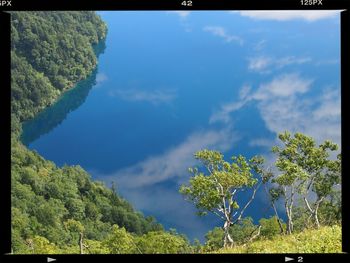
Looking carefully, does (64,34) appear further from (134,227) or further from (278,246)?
(278,246)

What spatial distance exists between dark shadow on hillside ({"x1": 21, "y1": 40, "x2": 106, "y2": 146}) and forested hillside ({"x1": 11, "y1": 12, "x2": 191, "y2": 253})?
69 cm

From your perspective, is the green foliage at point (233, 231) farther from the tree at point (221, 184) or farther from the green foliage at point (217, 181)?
the green foliage at point (217, 181)

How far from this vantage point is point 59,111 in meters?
36.0

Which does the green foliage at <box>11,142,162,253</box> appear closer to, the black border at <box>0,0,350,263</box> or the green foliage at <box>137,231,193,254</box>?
the green foliage at <box>137,231,193,254</box>

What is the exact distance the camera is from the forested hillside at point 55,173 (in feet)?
49.2

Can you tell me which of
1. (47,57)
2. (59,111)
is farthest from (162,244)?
(47,57)

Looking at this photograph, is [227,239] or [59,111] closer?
[227,239]

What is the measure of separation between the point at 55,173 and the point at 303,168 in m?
18.8

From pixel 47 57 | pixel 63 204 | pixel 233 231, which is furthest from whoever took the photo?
pixel 47 57

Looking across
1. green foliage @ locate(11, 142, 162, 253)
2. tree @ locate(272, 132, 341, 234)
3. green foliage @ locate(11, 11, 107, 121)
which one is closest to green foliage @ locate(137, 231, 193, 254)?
green foliage @ locate(11, 142, 162, 253)
